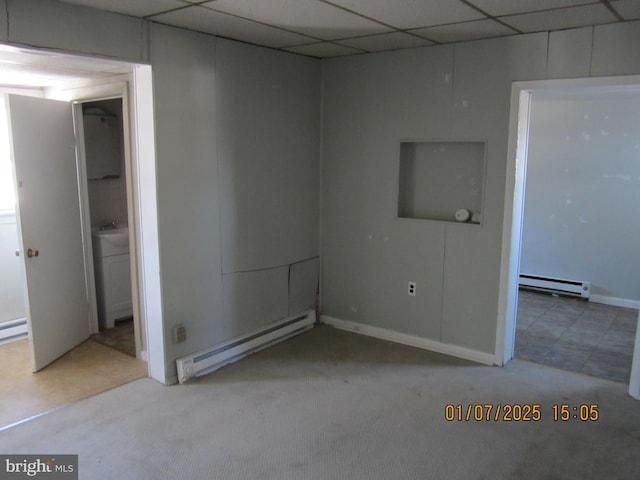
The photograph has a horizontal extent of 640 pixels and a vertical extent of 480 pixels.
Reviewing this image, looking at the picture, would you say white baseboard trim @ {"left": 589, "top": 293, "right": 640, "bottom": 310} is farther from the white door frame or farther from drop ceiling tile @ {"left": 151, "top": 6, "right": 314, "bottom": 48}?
drop ceiling tile @ {"left": 151, "top": 6, "right": 314, "bottom": 48}

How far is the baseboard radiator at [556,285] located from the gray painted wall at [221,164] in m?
2.87

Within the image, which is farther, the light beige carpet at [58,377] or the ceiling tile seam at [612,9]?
the light beige carpet at [58,377]

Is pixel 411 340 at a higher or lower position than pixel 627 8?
lower

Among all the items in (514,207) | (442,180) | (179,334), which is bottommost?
(179,334)

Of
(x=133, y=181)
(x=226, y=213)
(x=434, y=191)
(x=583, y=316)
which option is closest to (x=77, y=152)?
(x=133, y=181)

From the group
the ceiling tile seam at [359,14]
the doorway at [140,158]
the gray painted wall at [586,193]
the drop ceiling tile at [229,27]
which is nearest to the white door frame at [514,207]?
the ceiling tile seam at [359,14]

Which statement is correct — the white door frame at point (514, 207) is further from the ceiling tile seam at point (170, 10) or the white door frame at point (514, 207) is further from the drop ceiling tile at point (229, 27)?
the ceiling tile seam at point (170, 10)

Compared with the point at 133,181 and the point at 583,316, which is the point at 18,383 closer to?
the point at 133,181

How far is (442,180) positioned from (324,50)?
139 cm

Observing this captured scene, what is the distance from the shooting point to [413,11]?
280 centimetres

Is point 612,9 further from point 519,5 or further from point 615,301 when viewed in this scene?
point 615,301

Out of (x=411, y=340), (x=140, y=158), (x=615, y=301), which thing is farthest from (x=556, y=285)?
(x=140, y=158)

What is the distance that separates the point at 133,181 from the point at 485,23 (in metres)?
2.59

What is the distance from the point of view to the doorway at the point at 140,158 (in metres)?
3.18
